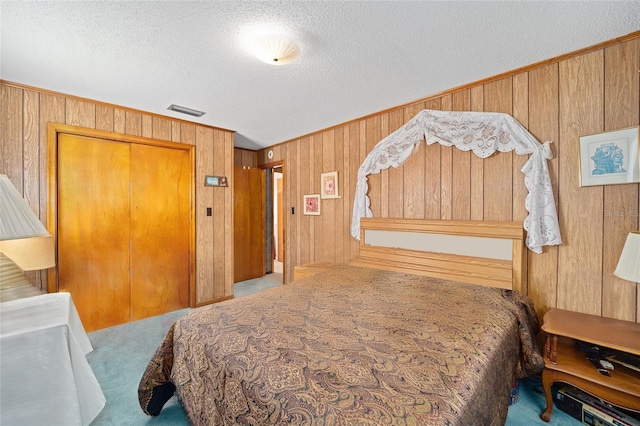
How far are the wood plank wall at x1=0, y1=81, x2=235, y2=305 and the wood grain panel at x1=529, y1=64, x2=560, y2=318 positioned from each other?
3517 mm

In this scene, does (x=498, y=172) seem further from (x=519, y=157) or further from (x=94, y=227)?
(x=94, y=227)

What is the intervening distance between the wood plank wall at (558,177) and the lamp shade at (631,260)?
0.38 metres

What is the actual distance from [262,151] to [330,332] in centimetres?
423

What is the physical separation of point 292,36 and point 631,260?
245cm

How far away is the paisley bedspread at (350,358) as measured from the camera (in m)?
0.92

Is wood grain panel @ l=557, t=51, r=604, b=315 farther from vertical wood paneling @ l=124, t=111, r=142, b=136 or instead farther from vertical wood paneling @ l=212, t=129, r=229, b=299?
vertical wood paneling @ l=124, t=111, r=142, b=136

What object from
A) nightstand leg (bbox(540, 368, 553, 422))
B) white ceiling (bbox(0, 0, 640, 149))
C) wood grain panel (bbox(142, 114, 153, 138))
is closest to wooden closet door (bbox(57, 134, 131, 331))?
wood grain panel (bbox(142, 114, 153, 138))

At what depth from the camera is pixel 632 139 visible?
177 cm

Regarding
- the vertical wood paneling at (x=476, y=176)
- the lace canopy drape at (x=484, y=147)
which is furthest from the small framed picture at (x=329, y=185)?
the vertical wood paneling at (x=476, y=176)

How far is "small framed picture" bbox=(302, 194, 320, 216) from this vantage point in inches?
156

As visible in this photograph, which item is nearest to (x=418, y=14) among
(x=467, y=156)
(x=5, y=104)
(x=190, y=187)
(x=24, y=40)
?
(x=467, y=156)

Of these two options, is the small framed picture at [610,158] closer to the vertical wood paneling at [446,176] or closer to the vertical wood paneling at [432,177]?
the vertical wood paneling at [446,176]

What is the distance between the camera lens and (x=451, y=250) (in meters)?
2.52

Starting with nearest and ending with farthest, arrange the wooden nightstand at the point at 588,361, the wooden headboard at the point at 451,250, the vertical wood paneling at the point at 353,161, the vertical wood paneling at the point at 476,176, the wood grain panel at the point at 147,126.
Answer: the wooden nightstand at the point at 588,361, the wooden headboard at the point at 451,250, the vertical wood paneling at the point at 476,176, the wood grain panel at the point at 147,126, the vertical wood paneling at the point at 353,161
